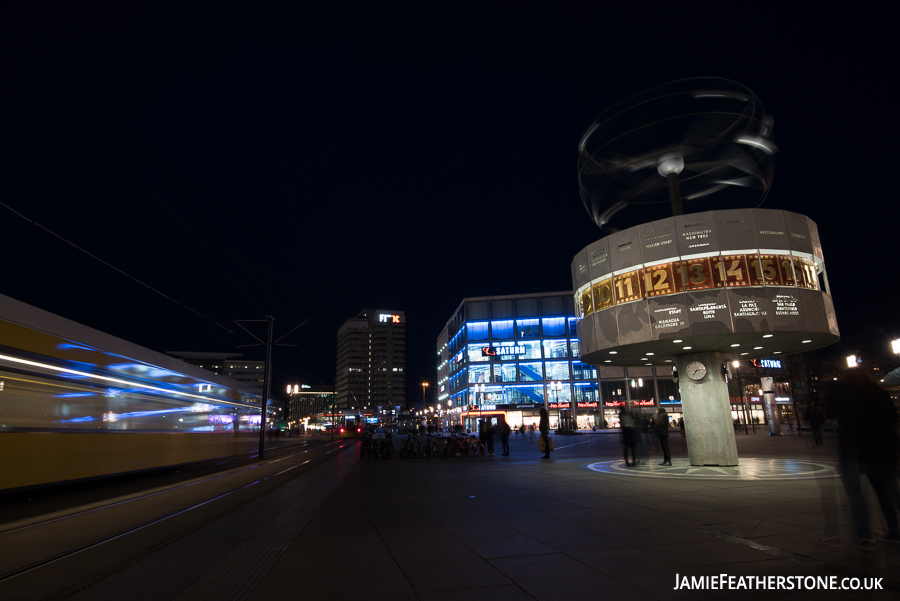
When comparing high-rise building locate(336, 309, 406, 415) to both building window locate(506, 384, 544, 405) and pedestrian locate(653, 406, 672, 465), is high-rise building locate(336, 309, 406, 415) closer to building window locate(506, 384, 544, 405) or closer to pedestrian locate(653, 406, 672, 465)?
building window locate(506, 384, 544, 405)

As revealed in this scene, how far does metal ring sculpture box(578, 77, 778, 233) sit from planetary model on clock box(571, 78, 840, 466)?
36 mm

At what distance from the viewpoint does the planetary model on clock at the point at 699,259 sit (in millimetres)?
13430

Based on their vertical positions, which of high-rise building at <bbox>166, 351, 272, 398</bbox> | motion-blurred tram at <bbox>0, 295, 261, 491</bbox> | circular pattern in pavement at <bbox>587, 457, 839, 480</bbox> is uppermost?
high-rise building at <bbox>166, 351, 272, 398</bbox>

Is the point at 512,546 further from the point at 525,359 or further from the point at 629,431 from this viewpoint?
the point at 525,359

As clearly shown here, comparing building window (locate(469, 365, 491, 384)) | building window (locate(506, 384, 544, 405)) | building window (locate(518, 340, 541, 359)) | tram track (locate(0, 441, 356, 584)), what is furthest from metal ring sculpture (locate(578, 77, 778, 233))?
building window (locate(469, 365, 491, 384))

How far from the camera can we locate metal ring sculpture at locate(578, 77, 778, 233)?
14.8 m

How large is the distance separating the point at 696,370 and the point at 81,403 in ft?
56.2

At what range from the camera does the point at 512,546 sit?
19.3 ft

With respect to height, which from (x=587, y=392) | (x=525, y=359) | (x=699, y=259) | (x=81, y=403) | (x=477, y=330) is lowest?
(x=81, y=403)

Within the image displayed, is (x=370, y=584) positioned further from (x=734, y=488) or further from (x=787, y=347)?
(x=787, y=347)

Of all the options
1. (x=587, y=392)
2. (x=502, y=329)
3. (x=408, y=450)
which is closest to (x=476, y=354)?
(x=502, y=329)

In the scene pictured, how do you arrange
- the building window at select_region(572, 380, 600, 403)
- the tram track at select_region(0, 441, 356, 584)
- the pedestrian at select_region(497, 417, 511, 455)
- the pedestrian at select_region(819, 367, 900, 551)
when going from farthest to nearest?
the building window at select_region(572, 380, 600, 403)
the pedestrian at select_region(497, 417, 511, 455)
the tram track at select_region(0, 441, 356, 584)
the pedestrian at select_region(819, 367, 900, 551)

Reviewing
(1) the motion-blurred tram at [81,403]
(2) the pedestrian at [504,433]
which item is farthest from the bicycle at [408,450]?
(1) the motion-blurred tram at [81,403]

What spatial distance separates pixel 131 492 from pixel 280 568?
31.9ft
